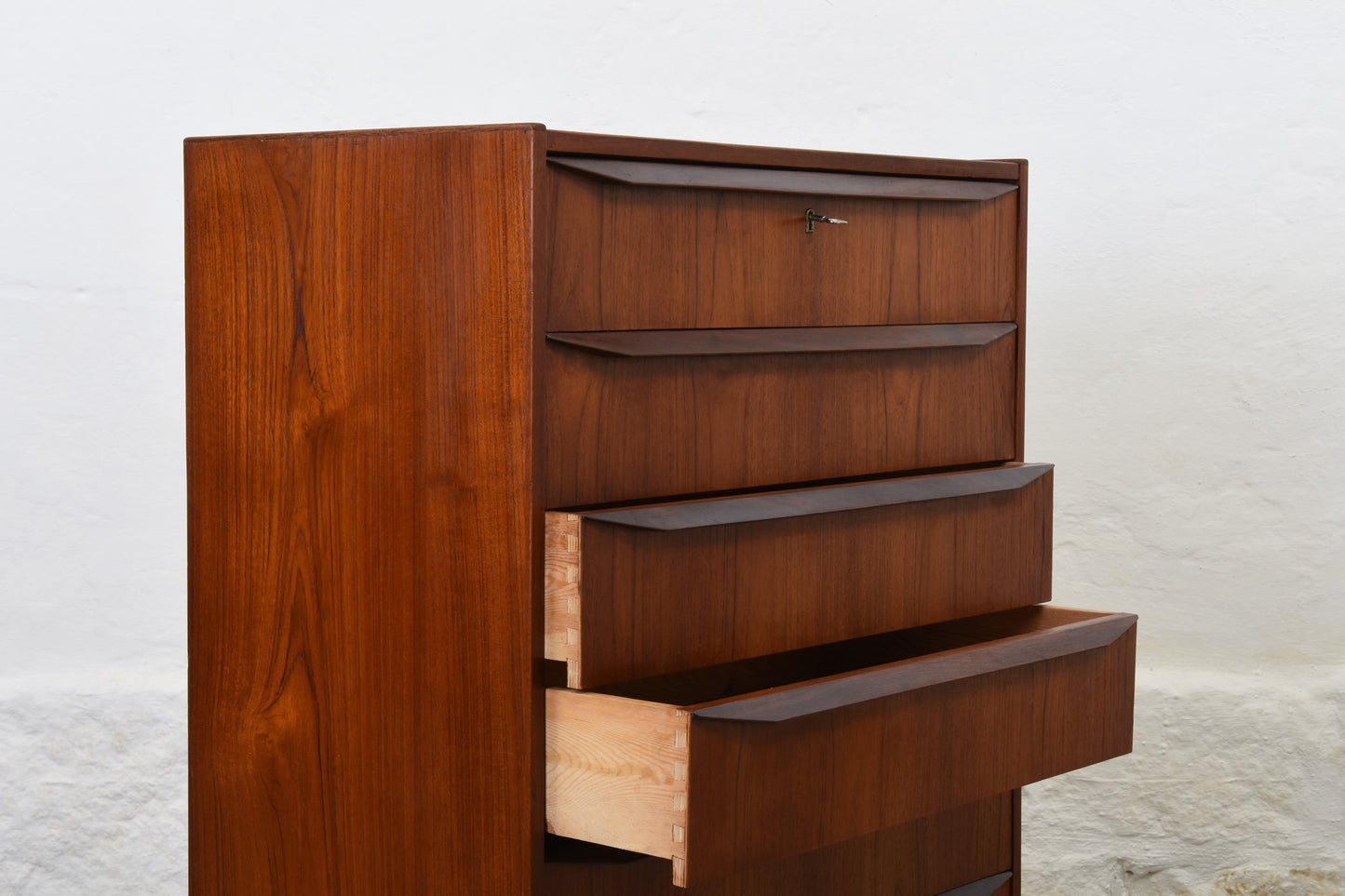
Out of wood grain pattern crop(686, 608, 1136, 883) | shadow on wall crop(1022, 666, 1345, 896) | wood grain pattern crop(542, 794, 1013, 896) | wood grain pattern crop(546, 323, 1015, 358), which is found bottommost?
shadow on wall crop(1022, 666, 1345, 896)

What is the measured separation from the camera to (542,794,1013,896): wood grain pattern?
1.52 metres

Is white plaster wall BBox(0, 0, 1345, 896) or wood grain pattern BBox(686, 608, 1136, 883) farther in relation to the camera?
white plaster wall BBox(0, 0, 1345, 896)

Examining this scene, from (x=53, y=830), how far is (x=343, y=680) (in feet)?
4.08

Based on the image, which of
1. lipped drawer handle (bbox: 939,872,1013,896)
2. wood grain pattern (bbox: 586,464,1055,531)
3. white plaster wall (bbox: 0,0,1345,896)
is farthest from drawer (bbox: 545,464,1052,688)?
white plaster wall (bbox: 0,0,1345,896)

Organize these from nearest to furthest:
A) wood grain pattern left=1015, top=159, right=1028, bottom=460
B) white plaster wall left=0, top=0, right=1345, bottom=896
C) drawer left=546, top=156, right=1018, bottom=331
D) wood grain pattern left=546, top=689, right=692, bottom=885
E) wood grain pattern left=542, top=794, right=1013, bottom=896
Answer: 1. wood grain pattern left=546, top=689, right=692, bottom=885
2. drawer left=546, top=156, right=1018, bottom=331
3. wood grain pattern left=542, top=794, right=1013, bottom=896
4. wood grain pattern left=1015, top=159, right=1028, bottom=460
5. white plaster wall left=0, top=0, right=1345, bottom=896

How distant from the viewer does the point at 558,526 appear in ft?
4.46

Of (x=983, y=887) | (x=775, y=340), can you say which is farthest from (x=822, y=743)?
(x=983, y=887)

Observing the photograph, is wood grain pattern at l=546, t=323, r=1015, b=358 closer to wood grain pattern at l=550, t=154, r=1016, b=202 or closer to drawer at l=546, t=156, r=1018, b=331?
drawer at l=546, t=156, r=1018, b=331

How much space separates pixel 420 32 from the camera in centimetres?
249

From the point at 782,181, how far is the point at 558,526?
445 mm

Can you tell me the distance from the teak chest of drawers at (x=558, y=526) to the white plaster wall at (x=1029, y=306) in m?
0.94

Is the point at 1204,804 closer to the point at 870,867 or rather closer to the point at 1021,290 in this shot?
the point at 870,867

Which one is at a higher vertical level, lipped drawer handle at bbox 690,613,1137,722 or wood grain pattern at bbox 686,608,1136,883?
lipped drawer handle at bbox 690,613,1137,722

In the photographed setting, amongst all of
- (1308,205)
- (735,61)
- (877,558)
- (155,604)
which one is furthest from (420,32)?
(1308,205)
